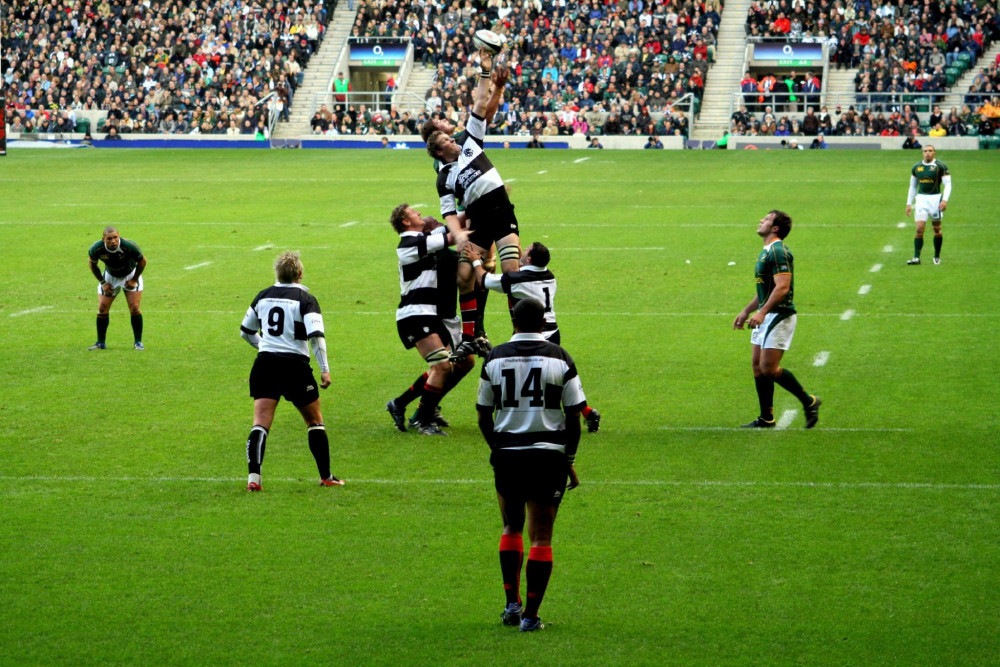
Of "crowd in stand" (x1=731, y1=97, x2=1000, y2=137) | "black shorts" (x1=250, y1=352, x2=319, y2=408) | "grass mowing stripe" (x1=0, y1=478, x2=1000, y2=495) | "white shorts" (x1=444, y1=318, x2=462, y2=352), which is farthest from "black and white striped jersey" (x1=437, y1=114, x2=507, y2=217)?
"crowd in stand" (x1=731, y1=97, x2=1000, y2=137)

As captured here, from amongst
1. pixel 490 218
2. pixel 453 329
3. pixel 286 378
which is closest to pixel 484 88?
pixel 490 218

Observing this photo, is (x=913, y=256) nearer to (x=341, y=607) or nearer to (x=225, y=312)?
(x=225, y=312)

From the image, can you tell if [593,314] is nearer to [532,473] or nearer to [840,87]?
[532,473]

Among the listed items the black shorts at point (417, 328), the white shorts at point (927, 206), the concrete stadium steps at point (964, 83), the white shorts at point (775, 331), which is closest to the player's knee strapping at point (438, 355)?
the black shorts at point (417, 328)

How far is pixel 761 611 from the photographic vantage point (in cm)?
830

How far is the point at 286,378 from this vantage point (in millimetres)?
10852

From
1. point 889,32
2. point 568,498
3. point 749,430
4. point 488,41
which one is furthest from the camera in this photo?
point 889,32

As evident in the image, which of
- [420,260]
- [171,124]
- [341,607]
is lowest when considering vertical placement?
[171,124]

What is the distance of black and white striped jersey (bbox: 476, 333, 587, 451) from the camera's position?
25.6 ft

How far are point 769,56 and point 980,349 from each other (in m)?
44.7

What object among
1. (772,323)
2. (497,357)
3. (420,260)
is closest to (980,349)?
(772,323)

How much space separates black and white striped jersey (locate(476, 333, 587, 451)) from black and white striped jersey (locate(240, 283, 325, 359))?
3.14 meters

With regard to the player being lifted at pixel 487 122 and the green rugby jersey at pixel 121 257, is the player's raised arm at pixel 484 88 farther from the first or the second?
the green rugby jersey at pixel 121 257

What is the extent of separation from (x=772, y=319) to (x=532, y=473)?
581cm
